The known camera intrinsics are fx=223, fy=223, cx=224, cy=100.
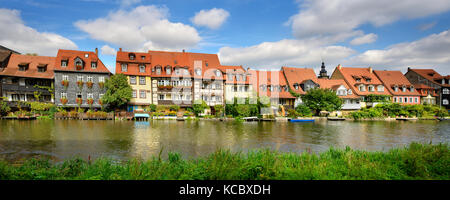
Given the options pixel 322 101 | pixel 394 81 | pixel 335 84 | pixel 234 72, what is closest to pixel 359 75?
pixel 335 84

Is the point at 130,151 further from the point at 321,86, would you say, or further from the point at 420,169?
the point at 321,86

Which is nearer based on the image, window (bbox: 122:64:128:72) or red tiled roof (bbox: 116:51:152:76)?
red tiled roof (bbox: 116:51:152:76)

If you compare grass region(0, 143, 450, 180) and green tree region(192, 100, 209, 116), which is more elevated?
green tree region(192, 100, 209, 116)

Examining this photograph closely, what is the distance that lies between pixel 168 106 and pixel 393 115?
43.4m

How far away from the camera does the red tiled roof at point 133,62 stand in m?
40.1

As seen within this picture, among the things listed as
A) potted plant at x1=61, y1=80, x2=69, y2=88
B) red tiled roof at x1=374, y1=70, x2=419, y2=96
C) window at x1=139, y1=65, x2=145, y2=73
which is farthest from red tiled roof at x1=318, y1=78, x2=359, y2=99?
potted plant at x1=61, y1=80, x2=69, y2=88

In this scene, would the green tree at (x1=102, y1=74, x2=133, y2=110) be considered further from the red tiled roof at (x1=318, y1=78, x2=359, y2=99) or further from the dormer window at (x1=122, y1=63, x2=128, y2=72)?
the red tiled roof at (x1=318, y1=78, x2=359, y2=99)

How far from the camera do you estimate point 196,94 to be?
42062 mm

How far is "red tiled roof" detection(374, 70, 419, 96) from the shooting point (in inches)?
2003

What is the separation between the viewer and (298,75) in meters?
50.3

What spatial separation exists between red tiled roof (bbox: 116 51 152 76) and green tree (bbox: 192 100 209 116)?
10383 mm

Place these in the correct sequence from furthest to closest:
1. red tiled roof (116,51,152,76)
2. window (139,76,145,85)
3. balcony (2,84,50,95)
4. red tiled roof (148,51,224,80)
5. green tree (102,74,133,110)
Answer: red tiled roof (148,51,224,80), window (139,76,145,85), red tiled roof (116,51,152,76), green tree (102,74,133,110), balcony (2,84,50,95)
